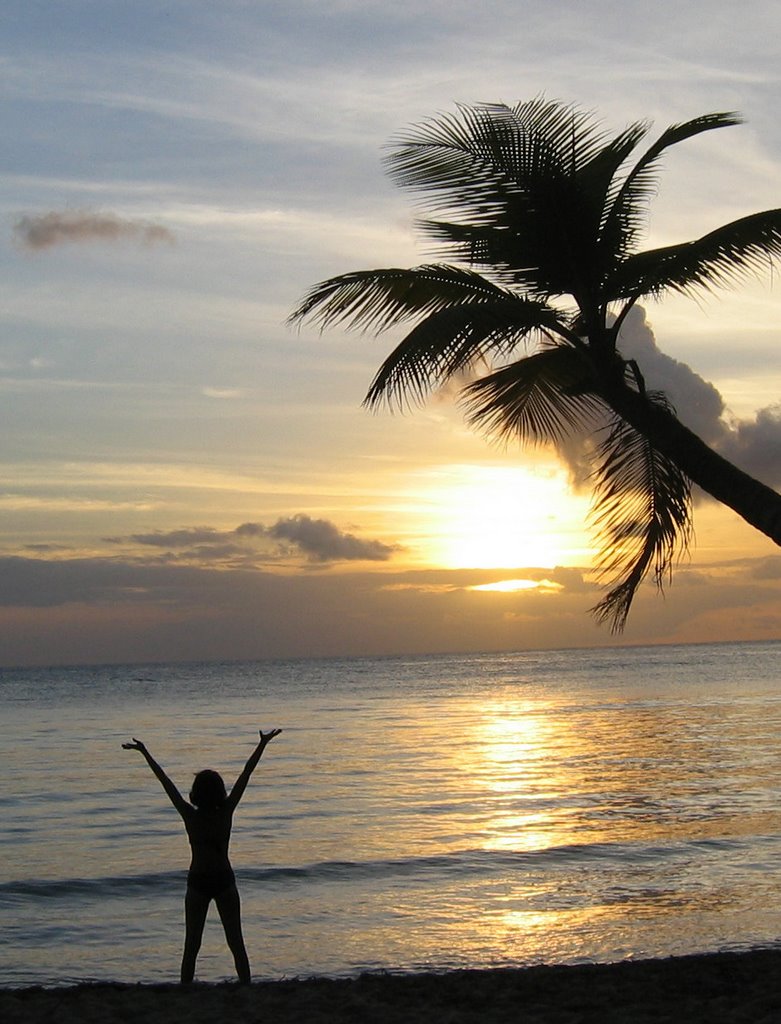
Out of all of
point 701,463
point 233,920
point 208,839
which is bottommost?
point 233,920

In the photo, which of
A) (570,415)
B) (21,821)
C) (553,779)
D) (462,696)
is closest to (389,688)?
(462,696)

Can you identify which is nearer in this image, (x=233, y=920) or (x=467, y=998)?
(x=233, y=920)

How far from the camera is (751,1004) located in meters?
7.31

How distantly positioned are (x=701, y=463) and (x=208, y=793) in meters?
4.12

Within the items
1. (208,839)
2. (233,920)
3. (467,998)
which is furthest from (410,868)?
(208,839)

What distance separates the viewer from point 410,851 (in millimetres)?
16406

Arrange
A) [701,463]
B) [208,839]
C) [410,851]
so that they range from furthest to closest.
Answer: [410,851], [701,463], [208,839]

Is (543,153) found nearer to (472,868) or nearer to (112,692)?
(472,868)

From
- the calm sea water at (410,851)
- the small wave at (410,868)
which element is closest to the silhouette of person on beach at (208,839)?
the calm sea water at (410,851)

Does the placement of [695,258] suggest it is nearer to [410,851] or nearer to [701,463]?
[701,463]

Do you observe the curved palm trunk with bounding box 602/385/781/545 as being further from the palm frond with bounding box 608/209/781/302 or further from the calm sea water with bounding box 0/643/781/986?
the calm sea water with bounding box 0/643/781/986

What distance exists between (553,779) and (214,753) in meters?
11.7

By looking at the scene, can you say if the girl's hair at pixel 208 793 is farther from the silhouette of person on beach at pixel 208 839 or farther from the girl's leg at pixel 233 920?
the girl's leg at pixel 233 920

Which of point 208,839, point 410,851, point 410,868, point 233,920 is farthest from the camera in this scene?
point 410,851
